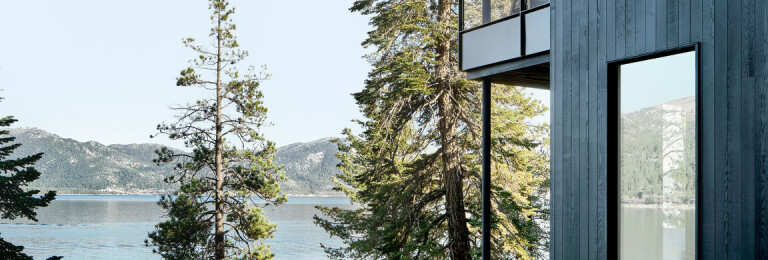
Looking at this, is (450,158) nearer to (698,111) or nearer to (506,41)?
(506,41)

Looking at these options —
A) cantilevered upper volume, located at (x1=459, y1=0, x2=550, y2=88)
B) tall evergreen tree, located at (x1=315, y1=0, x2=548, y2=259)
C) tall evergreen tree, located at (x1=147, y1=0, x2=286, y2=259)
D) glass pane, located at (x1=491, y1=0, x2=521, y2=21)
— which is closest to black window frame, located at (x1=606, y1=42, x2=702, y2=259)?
cantilevered upper volume, located at (x1=459, y1=0, x2=550, y2=88)

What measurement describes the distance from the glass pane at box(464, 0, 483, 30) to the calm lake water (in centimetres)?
3517

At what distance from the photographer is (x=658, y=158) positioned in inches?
170

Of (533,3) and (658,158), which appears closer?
(658,158)

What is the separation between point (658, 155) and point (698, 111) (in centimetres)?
49

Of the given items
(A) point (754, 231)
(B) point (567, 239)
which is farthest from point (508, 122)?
(A) point (754, 231)

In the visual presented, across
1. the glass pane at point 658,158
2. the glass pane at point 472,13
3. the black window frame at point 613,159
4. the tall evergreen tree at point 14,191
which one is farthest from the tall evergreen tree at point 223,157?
the glass pane at point 658,158

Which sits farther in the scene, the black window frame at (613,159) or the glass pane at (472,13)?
the glass pane at (472,13)

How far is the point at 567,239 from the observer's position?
498cm

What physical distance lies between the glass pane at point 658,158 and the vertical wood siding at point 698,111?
5.6 inches

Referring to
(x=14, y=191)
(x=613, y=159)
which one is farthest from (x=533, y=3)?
(x=14, y=191)

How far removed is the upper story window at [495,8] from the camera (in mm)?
6090

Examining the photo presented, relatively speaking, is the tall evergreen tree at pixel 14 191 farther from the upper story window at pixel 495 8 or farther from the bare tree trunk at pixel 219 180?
the upper story window at pixel 495 8

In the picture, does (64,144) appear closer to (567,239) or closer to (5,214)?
(5,214)
